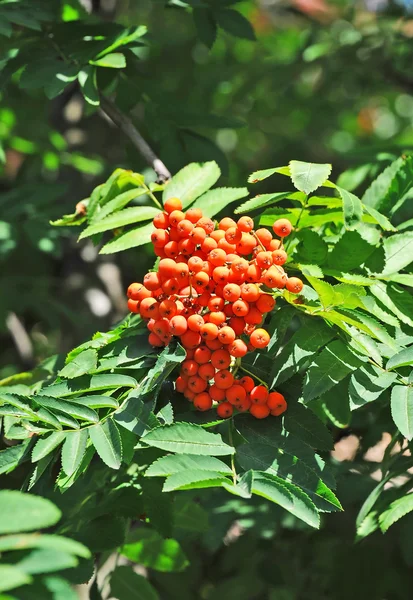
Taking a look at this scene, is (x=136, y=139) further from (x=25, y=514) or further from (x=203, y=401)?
(x=25, y=514)

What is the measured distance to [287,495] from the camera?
1.00 meters

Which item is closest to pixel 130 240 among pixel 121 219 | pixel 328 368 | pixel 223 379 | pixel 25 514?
pixel 121 219

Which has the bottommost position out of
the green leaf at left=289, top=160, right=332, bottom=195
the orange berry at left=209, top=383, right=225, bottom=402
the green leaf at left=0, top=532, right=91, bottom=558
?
the orange berry at left=209, top=383, right=225, bottom=402

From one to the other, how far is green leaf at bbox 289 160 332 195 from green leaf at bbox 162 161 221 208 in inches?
10.7

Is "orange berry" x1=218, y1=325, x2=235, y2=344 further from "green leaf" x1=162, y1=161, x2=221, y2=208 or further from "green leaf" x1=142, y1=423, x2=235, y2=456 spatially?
"green leaf" x1=162, y1=161, x2=221, y2=208

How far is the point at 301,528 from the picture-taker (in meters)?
1.91

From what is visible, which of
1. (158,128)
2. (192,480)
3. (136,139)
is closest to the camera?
(192,480)

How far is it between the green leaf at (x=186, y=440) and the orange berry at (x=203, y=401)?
0.09m

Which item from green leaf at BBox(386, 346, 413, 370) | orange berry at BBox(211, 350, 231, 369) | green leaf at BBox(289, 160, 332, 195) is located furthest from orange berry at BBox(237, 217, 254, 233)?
green leaf at BBox(386, 346, 413, 370)

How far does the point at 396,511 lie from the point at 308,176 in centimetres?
59

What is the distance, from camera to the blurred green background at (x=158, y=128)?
72.4 inches

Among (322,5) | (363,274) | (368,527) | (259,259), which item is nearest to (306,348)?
(259,259)

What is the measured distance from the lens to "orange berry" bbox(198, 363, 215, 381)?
45.7 inches

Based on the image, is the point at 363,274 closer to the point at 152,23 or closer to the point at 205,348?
the point at 205,348
